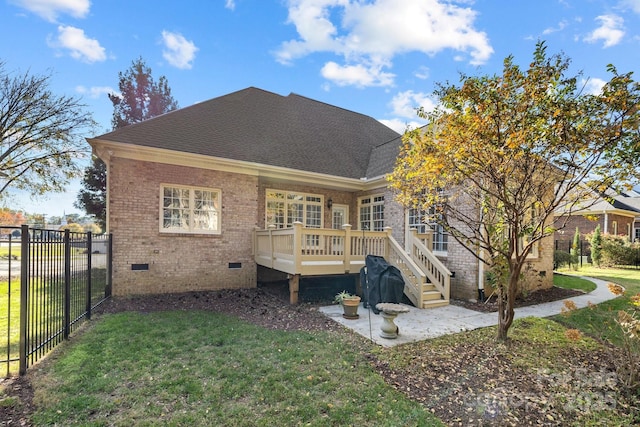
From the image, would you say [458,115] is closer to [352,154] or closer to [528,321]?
[528,321]

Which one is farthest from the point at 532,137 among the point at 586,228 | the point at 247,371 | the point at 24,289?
the point at 586,228

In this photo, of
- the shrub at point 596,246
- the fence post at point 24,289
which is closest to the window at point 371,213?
the fence post at point 24,289

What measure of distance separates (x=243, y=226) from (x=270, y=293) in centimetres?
235

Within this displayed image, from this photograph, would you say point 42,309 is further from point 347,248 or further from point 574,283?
point 574,283

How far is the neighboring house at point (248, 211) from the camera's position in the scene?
8250 mm

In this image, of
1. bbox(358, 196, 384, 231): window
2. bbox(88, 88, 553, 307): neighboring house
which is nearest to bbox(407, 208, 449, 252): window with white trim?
bbox(88, 88, 553, 307): neighboring house

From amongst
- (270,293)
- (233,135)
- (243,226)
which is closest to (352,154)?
(233,135)

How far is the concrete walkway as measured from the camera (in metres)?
5.54

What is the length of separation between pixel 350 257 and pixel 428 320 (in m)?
2.64

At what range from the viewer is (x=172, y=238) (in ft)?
29.2

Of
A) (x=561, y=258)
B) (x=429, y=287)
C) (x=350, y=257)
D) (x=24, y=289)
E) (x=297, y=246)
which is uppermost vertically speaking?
(x=297, y=246)

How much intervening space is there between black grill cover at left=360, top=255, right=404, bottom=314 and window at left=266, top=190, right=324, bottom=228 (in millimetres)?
4223

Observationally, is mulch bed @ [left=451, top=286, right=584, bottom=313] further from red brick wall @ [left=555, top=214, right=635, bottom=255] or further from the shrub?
red brick wall @ [left=555, top=214, right=635, bottom=255]

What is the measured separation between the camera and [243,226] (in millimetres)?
9938
